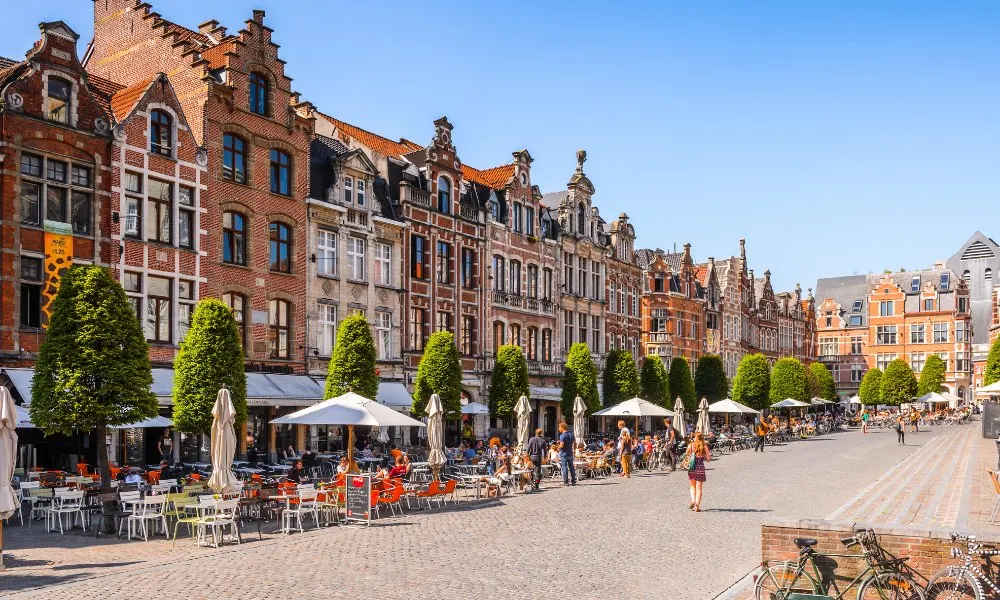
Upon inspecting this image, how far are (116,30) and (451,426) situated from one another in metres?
20.7

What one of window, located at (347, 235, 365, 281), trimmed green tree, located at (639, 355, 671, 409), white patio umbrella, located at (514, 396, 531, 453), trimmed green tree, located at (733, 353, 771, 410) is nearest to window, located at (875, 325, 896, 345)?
trimmed green tree, located at (733, 353, 771, 410)

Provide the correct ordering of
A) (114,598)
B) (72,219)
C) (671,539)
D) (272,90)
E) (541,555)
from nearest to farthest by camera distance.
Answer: (114,598) → (541,555) → (671,539) → (72,219) → (272,90)

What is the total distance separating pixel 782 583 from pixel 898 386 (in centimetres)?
8463

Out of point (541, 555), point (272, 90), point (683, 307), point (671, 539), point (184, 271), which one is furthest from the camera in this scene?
point (683, 307)

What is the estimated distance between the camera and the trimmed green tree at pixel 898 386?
88.5 m

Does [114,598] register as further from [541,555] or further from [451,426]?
[451,426]

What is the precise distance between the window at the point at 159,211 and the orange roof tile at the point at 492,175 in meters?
19.8

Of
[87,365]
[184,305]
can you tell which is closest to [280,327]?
[184,305]

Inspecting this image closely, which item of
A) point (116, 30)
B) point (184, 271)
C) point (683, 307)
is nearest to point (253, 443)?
point (184, 271)

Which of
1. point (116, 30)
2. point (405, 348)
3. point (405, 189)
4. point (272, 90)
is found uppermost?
point (116, 30)

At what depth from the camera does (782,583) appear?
1081cm

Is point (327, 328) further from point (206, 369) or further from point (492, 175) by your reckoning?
point (492, 175)

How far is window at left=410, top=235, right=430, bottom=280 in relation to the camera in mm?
41406

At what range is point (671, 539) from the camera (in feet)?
55.5
